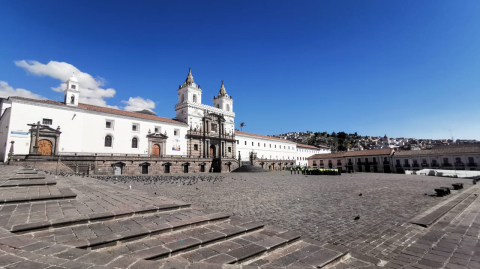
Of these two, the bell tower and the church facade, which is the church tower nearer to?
the church facade

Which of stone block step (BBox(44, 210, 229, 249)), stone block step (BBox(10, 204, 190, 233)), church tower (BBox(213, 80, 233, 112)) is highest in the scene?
church tower (BBox(213, 80, 233, 112))

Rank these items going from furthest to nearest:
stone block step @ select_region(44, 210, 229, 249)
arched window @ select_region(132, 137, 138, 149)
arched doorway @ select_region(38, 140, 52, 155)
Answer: arched window @ select_region(132, 137, 138, 149) < arched doorway @ select_region(38, 140, 52, 155) < stone block step @ select_region(44, 210, 229, 249)

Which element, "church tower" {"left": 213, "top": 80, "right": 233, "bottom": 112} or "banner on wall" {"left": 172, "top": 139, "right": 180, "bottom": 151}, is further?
"church tower" {"left": 213, "top": 80, "right": 233, "bottom": 112}

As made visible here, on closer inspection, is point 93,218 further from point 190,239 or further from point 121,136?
point 121,136

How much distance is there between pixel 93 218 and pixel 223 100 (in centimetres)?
4839

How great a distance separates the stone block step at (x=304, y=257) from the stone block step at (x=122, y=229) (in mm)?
1557

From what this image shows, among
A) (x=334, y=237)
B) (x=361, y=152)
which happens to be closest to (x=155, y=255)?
(x=334, y=237)

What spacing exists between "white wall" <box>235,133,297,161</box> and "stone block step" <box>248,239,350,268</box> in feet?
155

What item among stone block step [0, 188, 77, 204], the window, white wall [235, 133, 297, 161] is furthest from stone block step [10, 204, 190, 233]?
white wall [235, 133, 297, 161]

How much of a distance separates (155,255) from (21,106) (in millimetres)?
32337

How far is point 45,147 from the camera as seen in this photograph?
83.7 ft

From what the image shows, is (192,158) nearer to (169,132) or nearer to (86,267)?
(169,132)

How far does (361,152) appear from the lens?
5716 cm

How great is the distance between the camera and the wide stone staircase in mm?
2404
